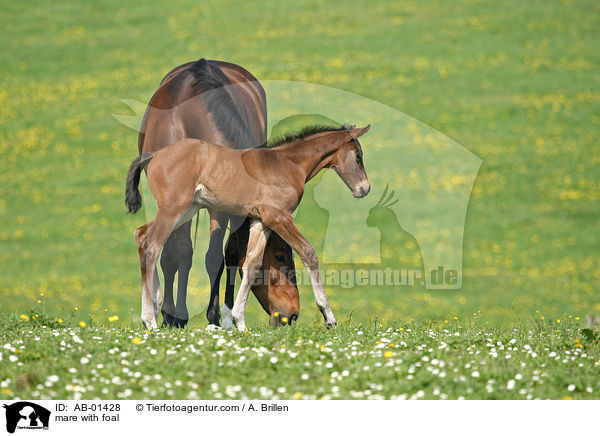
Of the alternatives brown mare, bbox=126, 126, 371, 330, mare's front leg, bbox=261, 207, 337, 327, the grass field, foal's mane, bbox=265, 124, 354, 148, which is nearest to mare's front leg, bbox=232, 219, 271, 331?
brown mare, bbox=126, 126, 371, 330

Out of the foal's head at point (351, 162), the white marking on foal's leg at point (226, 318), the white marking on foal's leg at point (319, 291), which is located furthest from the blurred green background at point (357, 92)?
the foal's head at point (351, 162)

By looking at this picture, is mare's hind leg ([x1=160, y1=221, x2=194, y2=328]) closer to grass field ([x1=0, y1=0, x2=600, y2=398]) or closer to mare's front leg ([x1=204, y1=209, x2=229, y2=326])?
mare's front leg ([x1=204, y1=209, x2=229, y2=326])

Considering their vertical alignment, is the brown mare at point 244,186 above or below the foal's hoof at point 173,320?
above

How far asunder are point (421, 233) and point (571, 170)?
6.69m

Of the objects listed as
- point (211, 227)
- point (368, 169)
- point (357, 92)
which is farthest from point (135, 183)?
point (357, 92)

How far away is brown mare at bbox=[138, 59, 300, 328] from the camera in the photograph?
8203 millimetres

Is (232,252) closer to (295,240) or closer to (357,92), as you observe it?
(295,240)

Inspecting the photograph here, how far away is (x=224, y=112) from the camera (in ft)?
28.6

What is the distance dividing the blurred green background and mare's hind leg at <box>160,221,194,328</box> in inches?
285

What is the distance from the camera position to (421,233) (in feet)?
72.9

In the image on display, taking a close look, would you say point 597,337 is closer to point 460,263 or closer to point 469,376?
point 469,376

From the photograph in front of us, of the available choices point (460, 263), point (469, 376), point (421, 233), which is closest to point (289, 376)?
point (469, 376)

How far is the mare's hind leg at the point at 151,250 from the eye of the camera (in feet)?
25.1

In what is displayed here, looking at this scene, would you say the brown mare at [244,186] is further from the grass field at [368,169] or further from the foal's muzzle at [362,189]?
the grass field at [368,169]
